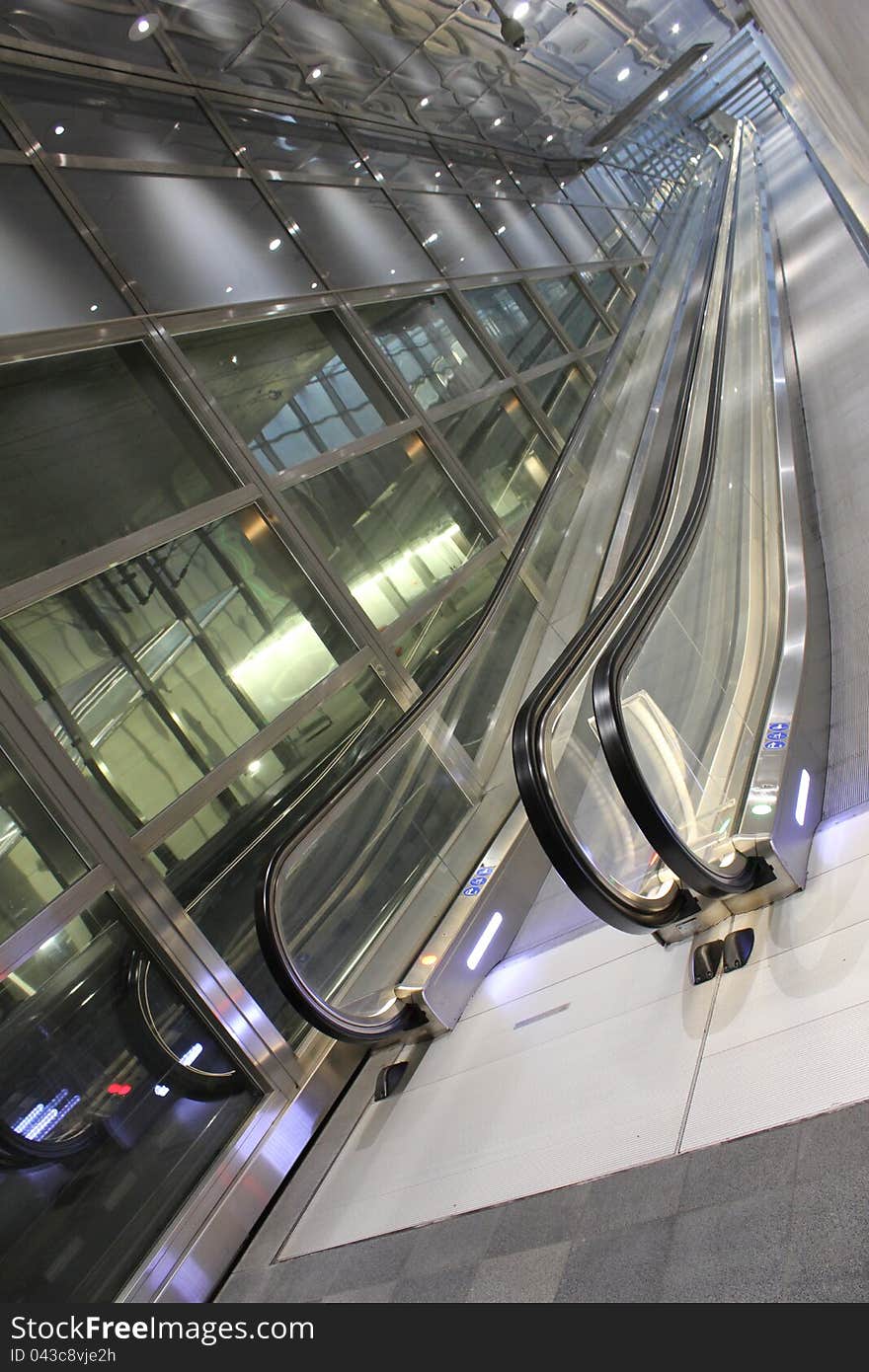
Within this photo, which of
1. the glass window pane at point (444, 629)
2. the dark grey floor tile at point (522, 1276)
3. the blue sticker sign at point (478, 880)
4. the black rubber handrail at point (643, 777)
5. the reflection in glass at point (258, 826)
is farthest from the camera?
the glass window pane at point (444, 629)

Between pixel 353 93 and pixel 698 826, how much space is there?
10.8 m

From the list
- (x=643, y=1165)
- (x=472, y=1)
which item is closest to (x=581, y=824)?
(x=643, y=1165)

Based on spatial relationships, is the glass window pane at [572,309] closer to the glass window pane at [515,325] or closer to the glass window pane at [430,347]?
the glass window pane at [515,325]

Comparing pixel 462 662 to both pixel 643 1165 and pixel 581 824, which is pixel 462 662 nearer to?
pixel 581 824

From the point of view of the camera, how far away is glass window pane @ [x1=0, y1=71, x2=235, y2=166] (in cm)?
684

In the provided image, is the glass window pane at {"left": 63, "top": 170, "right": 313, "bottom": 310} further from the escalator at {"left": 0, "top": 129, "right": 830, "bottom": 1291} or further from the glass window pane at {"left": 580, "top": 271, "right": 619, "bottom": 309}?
the glass window pane at {"left": 580, "top": 271, "right": 619, "bottom": 309}

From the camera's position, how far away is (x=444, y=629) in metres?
8.23

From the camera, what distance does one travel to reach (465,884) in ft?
17.7

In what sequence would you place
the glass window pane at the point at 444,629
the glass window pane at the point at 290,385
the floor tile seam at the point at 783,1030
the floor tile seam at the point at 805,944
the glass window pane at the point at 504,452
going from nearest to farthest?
the floor tile seam at the point at 783,1030 → the floor tile seam at the point at 805,944 → the glass window pane at the point at 290,385 → the glass window pane at the point at 444,629 → the glass window pane at the point at 504,452

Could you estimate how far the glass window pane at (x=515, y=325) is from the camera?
12.2 metres

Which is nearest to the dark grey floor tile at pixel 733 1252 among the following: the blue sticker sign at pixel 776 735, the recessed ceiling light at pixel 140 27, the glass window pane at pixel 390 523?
the blue sticker sign at pixel 776 735

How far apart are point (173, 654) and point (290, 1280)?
330 centimetres

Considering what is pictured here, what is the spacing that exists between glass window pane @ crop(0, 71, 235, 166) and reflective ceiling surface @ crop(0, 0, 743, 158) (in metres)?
0.27

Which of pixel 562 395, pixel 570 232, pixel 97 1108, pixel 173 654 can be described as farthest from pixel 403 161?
pixel 97 1108
